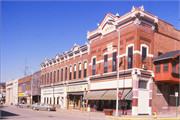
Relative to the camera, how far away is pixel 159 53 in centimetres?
2773

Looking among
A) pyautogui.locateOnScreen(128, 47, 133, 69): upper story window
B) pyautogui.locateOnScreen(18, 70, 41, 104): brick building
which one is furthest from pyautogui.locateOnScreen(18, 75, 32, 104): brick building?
pyautogui.locateOnScreen(128, 47, 133, 69): upper story window

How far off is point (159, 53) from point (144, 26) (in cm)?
448

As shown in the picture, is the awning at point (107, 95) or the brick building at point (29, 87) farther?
the brick building at point (29, 87)

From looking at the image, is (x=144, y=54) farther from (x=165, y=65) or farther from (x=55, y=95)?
(x=55, y=95)

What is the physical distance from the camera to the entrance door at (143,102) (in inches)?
974

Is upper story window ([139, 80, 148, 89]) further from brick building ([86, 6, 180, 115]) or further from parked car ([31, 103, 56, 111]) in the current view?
parked car ([31, 103, 56, 111])

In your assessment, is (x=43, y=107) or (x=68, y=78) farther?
(x=68, y=78)

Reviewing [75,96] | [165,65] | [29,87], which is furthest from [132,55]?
[29,87]

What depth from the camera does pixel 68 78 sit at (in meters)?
41.1

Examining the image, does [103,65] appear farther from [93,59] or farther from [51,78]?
[51,78]

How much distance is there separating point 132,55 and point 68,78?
739 inches

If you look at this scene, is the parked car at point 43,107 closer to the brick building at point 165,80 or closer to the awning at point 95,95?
the awning at point 95,95

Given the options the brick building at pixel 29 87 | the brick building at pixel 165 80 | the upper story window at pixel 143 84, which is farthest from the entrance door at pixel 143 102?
the brick building at pixel 29 87

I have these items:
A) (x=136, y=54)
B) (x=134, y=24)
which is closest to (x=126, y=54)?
(x=136, y=54)
